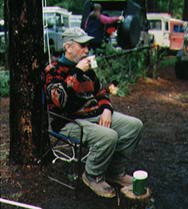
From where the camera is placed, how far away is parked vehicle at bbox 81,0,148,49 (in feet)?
35.6

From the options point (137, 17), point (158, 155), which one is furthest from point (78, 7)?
point (158, 155)

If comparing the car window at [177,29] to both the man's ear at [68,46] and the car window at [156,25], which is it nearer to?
the car window at [156,25]

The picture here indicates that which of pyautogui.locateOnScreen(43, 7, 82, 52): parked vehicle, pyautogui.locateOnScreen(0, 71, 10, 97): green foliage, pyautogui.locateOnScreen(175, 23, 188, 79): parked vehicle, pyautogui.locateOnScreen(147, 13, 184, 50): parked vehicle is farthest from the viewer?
pyautogui.locateOnScreen(147, 13, 184, 50): parked vehicle

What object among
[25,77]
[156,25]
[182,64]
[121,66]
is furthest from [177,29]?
[25,77]

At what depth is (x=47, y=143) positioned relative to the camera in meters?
4.06

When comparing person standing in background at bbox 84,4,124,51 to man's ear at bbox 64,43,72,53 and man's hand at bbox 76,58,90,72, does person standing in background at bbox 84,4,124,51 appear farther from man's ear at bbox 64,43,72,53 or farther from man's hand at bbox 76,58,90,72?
man's hand at bbox 76,58,90,72

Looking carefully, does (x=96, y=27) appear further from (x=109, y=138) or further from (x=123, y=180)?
(x=109, y=138)

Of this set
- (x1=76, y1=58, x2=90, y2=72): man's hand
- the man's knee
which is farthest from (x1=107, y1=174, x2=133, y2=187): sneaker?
(x1=76, y1=58, x2=90, y2=72): man's hand

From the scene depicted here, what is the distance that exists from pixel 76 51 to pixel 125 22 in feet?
25.2

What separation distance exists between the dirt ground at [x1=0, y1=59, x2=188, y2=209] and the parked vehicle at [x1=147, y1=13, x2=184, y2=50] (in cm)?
1598

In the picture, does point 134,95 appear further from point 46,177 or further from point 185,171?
point 46,177

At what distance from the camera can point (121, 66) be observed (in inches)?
348

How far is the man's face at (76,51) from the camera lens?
3.46m

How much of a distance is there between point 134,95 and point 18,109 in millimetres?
4853
